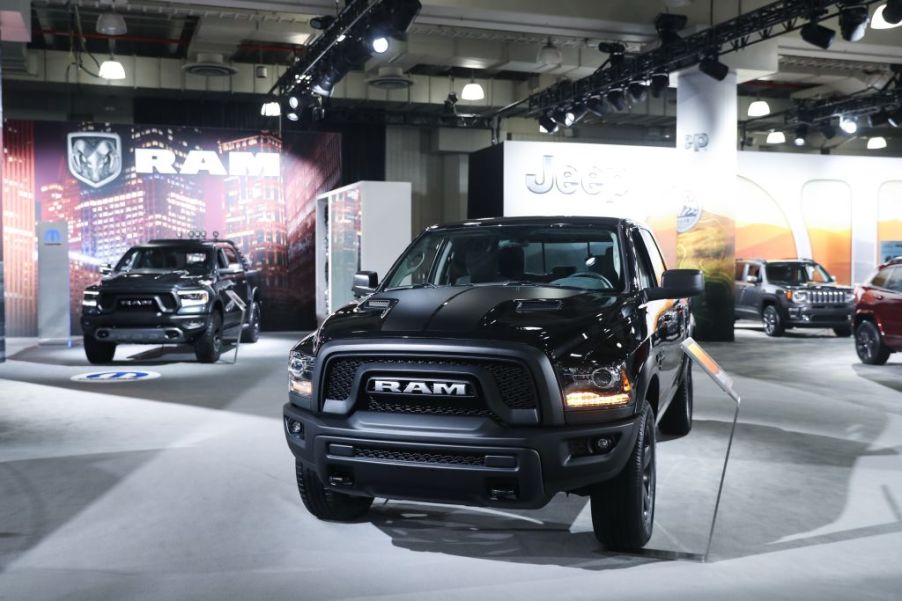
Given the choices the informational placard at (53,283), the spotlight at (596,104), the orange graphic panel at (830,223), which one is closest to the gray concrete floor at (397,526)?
the informational placard at (53,283)

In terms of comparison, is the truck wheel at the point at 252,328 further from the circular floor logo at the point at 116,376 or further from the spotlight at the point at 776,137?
the spotlight at the point at 776,137

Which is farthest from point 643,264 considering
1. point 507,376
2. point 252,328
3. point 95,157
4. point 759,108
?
point 759,108

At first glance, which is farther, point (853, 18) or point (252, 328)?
point (252, 328)

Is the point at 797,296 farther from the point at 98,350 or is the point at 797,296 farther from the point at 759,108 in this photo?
the point at 98,350

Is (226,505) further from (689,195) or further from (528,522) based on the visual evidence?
(689,195)

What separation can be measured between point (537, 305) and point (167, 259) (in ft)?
30.3

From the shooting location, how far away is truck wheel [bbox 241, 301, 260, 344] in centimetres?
1441

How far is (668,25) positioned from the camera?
14.0 meters

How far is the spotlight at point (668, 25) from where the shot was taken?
45.9 ft

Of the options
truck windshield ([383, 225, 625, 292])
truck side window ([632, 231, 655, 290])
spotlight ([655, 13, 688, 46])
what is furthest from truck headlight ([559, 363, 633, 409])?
spotlight ([655, 13, 688, 46])

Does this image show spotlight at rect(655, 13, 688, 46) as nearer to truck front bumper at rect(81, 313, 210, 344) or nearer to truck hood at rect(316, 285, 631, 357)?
truck front bumper at rect(81, 313, 210, 344)

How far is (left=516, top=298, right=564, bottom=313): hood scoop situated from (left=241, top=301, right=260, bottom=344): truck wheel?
10898 millimetres

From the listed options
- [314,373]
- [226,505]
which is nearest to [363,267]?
[226,505]

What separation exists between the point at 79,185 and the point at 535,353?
15.4 meters
